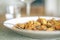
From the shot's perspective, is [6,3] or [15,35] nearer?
[15,35]

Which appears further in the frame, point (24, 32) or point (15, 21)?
point (15, 21)

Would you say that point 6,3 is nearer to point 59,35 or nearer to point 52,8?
point 52,8

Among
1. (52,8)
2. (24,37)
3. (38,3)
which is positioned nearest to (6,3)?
(38,3)

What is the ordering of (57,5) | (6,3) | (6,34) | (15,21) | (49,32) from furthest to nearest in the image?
(6,3) < (57,5) < (15,21) < (6,34) < (49,32)

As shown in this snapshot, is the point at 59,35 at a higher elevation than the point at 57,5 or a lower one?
lower

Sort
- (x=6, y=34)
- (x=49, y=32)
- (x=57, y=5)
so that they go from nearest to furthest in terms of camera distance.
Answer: (x=49, y=32) < (x=6, y=34) < (x=57, y=5)

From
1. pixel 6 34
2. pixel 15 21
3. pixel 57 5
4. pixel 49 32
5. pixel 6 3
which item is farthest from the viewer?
pixel 6 3

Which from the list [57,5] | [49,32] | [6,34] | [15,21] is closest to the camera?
[49,32]

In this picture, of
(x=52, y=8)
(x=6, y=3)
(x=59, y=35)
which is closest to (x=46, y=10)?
(x=52, y=8)

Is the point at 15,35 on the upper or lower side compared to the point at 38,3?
lower
